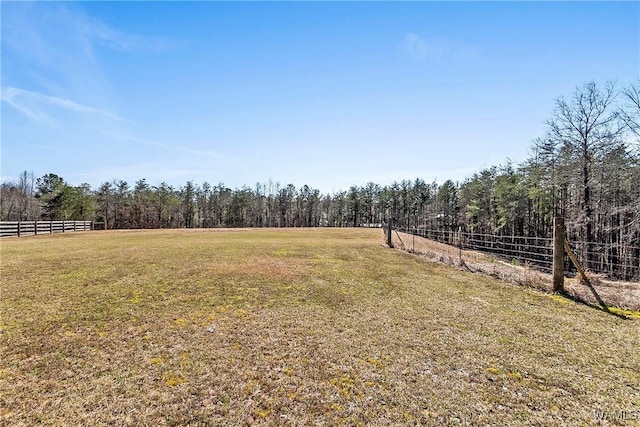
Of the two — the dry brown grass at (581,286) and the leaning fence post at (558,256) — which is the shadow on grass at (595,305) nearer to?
the dry brown grass at (581,286)

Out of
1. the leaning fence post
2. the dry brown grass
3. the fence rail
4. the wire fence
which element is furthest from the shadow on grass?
the fence rail

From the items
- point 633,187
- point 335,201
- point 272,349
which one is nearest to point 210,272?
point 272,349

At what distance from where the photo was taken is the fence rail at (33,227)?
23.9 metres

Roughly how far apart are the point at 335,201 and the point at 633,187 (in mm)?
60149

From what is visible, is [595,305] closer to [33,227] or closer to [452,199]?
[33,227]

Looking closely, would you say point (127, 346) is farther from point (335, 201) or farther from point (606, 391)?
point (335, 201)

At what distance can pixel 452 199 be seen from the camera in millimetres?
61969

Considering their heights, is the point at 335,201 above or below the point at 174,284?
above

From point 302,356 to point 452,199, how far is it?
209ft

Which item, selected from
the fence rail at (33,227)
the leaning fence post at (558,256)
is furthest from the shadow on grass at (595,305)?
the fence rail at (33,227)

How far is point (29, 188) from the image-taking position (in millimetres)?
→ 67875

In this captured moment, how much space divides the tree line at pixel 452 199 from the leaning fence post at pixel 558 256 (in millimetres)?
7248

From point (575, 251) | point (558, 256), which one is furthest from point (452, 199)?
point (558, 256)

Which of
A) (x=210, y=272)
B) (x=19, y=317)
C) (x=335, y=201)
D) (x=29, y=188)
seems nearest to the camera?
(x=19, y=317)
